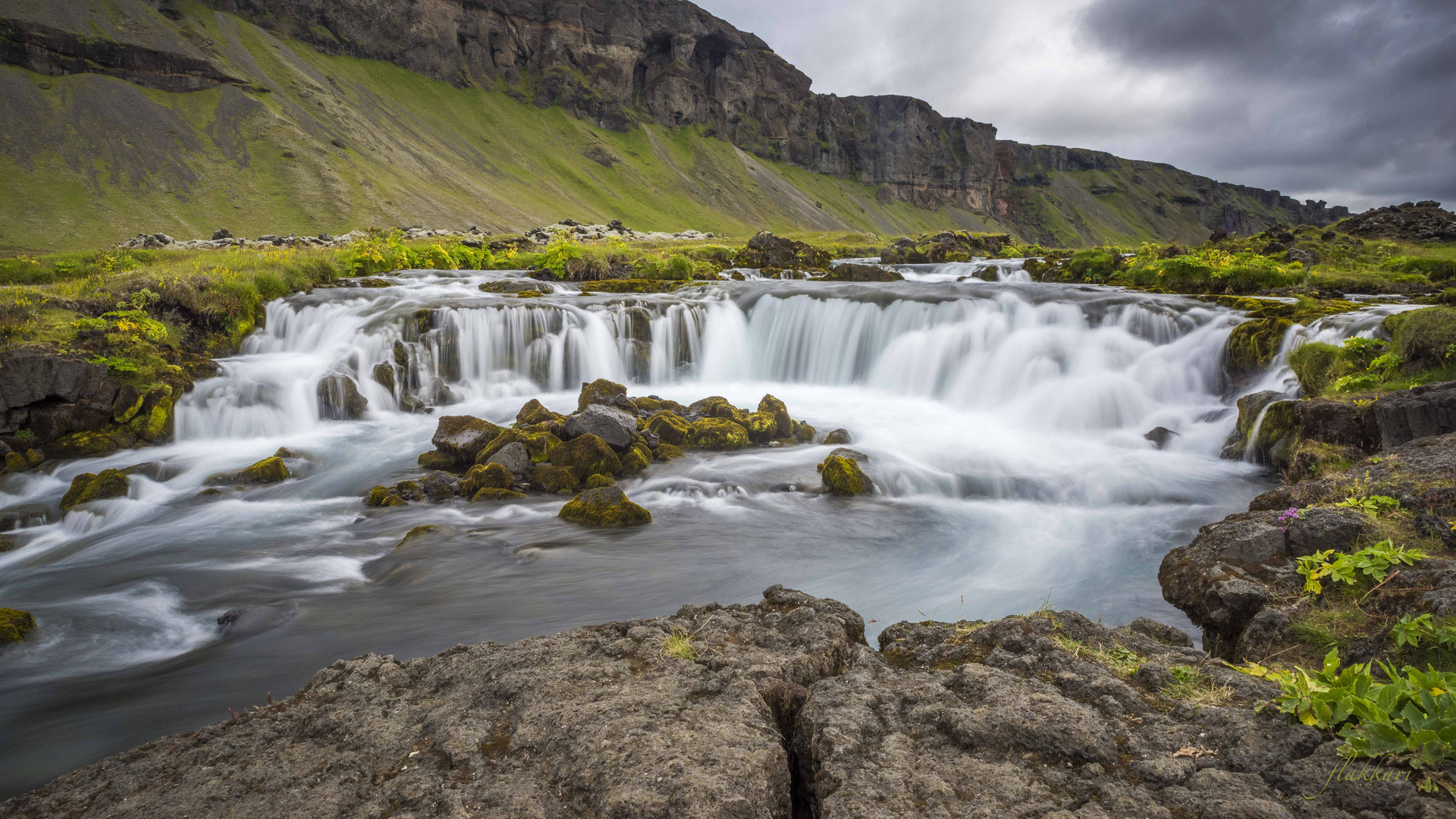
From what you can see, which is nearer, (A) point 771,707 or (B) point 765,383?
(A) point 771,707

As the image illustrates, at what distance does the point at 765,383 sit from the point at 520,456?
34.5 ft

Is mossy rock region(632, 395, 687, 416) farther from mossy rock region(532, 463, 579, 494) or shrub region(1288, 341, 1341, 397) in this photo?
shrub region(1288, 341, 1341, 397)

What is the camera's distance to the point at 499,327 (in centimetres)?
1923

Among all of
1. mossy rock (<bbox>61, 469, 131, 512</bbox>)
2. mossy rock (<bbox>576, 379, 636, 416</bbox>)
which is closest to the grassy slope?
mossy rock (<bbox>61, 469, 131, 512</bbox>)

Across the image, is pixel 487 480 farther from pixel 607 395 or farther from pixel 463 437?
pixel 607 395

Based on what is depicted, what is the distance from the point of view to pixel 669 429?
13.4m

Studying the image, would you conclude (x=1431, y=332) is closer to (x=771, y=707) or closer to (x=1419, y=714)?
(x=1419, y=714)

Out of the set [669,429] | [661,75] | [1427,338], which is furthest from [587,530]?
[661,75]

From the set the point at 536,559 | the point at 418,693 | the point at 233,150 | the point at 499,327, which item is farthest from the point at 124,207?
the point at 418,693

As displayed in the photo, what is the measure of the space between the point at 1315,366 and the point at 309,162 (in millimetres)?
81616

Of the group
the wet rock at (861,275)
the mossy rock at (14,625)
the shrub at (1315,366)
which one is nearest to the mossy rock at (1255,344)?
the shrub at (1315,366)

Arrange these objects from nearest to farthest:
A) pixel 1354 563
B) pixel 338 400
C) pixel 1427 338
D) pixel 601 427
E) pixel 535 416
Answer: pixel 1354 563, pixel 1427 338, pixel 601 427, pixel 535 416, pixel 338 400

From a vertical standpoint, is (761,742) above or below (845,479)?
above

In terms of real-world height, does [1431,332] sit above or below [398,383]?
above
